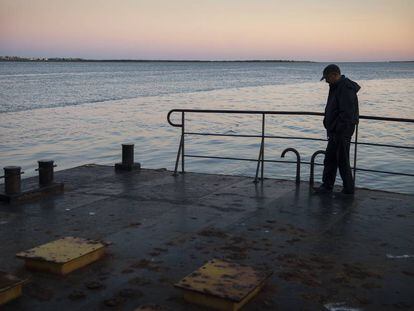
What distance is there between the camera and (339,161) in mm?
7055

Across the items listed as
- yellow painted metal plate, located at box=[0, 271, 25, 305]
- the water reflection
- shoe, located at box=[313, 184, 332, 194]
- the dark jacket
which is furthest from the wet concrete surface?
the water reflection

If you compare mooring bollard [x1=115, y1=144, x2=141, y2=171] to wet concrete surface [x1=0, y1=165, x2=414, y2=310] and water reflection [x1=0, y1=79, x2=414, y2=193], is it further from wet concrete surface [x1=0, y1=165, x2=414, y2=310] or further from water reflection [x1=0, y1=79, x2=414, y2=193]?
water reflection [x1=0, y1=79, x2=414, y2=193]

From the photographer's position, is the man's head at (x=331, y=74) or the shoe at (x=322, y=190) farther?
the shoe at (x=322, y=190)

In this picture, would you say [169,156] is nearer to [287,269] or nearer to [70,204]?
[70,204]

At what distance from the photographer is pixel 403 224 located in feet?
18.8

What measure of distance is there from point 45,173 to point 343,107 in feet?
13.6

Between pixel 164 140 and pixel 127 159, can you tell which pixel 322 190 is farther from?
pixel 164 140

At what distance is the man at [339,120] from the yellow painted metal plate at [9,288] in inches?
174

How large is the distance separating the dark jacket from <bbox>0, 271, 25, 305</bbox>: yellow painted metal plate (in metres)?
4.60

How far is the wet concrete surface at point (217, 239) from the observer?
3.77m

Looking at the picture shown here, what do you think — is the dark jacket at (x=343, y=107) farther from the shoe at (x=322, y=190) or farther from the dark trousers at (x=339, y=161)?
the shoe at (x=322, y=190)

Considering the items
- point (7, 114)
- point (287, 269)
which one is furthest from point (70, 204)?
point (7, 114)

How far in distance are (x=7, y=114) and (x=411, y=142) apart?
24508mm

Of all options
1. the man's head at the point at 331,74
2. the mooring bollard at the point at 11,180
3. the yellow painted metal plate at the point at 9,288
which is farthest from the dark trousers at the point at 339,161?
the yellow painted metal plate at the point at 9,288
